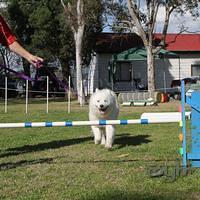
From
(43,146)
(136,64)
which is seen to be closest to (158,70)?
(136,64)

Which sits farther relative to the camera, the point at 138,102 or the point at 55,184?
the point at 138,102

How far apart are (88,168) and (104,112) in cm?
253

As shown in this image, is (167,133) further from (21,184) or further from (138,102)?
Answer: (138,102)

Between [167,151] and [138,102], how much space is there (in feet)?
59.2

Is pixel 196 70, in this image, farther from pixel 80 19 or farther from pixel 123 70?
pixel 80 19

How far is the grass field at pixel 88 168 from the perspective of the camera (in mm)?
6066

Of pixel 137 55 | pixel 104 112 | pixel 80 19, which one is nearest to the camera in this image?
pixel 104 112

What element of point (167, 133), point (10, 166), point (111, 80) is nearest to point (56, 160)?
point (10, 166)

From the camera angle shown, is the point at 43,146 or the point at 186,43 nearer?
the point at 43,146

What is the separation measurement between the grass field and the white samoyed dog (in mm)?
244

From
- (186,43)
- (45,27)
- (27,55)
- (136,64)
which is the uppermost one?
(45,27)

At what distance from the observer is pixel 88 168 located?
7.71 metres

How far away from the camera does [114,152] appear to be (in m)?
9.38

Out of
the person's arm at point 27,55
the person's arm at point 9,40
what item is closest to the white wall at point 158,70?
the person's arm at point 9,40
